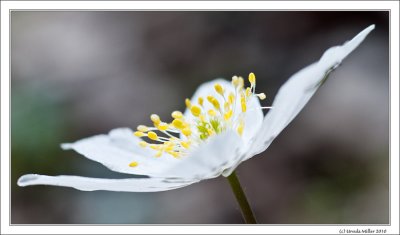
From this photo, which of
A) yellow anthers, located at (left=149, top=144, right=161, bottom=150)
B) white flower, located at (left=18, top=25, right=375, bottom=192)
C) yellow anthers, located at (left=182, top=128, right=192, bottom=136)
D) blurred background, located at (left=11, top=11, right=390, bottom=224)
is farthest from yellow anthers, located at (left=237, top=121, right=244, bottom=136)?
blurred background, located at (left=11, top=11, right=390, bottom=224)

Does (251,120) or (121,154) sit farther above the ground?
(251,120)

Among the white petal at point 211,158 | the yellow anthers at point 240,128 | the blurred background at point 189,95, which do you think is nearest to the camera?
the white petal at point 211,158

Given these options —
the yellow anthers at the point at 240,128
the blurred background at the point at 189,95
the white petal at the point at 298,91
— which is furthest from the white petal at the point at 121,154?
the blurred background at the point at 189,95

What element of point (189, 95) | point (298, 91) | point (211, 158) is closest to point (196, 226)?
point (211, 158)

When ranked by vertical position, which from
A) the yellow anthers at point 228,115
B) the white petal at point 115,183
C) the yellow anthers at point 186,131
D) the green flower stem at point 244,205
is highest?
the yellow anthers at point 228,115

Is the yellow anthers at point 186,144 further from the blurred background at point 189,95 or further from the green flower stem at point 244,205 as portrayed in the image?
the blurred background at point 189,95

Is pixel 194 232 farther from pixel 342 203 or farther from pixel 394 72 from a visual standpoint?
pixel 342 203

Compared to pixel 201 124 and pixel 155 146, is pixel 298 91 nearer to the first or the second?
pixel 201 124
